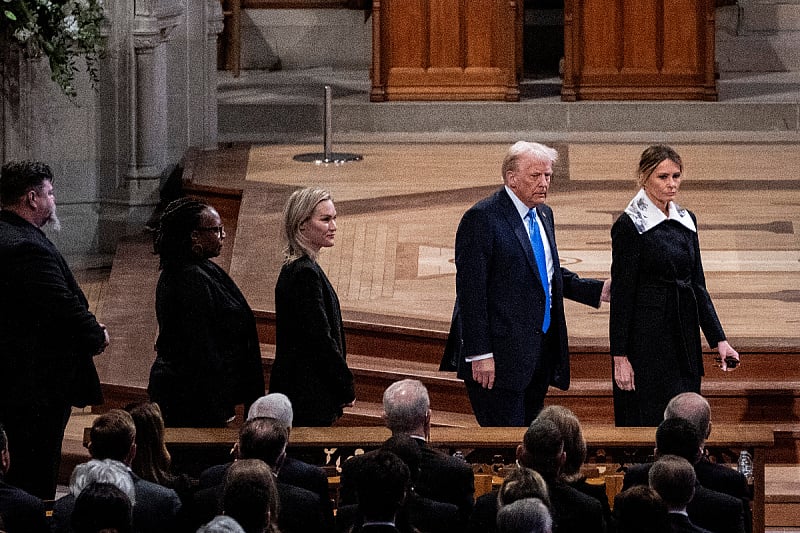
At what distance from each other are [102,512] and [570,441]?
4.10ft

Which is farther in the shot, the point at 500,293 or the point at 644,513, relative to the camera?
the point at 500,293

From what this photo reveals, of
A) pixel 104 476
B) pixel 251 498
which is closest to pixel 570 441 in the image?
pixel 251 498

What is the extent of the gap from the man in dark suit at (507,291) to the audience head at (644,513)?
156 centimetres

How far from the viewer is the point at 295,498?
4.20m

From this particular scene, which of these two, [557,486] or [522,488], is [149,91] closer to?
[557,486]

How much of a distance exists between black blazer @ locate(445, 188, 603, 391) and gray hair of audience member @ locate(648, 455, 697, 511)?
137 cm

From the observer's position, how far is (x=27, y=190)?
204 inches

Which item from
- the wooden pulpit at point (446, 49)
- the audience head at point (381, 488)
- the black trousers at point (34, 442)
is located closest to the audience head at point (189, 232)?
the black trousers at point (34, 442)

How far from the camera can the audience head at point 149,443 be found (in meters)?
4.46

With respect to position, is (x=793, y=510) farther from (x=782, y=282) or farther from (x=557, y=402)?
(x=782, y=282)

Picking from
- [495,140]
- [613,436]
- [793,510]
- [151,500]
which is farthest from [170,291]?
[495,140]

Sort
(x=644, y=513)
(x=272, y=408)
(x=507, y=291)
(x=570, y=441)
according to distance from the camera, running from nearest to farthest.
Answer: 1. (x=644, y=513)
2. (x=570, y=441)
3. (x=272, y=408)
4. (x=507, y=291)

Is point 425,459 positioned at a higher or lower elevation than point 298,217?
lower

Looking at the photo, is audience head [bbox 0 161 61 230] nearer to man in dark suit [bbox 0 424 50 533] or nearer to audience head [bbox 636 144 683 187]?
man in dark suit [bbox 0 424 50 533]
